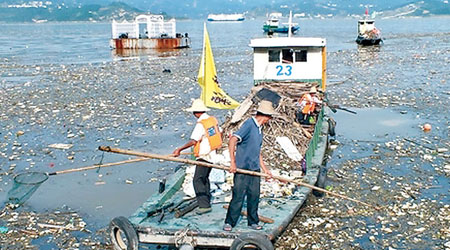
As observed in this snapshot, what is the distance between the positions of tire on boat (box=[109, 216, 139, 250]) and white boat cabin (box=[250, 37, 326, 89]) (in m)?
9.55

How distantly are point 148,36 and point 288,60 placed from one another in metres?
40.5

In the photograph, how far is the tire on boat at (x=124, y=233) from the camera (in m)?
7.15

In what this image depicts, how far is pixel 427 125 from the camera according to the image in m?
15.8

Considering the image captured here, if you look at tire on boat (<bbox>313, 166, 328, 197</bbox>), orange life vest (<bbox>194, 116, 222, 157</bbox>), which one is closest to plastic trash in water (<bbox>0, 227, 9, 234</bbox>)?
orange life vest (<bbox>194, 116, 222, 157</bbox>)

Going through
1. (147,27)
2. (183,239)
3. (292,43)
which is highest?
(147,27)

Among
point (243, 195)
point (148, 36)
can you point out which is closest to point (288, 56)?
point (243, 195)

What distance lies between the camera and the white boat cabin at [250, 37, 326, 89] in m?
15.9

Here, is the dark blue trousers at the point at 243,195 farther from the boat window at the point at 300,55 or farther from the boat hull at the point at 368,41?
Result: the boat hull at the point at 368,41

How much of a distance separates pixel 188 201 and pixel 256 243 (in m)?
Result: 2.09

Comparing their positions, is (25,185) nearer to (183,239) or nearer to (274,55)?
(183,239)

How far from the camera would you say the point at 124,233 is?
23.9 feet

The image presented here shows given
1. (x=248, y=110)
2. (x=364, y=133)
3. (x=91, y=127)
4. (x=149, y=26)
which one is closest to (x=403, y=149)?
(x=364, y=133)

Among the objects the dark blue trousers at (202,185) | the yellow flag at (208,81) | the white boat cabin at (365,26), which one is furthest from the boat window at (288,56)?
the white boat cabin at (365,26)

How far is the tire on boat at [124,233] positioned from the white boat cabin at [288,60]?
9.55 meters
